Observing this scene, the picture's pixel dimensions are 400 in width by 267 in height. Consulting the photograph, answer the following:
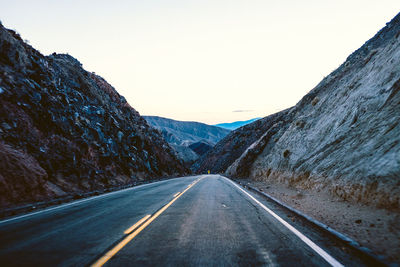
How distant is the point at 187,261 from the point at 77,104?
2611cm

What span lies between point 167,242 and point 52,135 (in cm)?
1732

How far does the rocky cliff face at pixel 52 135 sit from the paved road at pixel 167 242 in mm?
6471

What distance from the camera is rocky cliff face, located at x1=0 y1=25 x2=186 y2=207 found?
12711 millimetres

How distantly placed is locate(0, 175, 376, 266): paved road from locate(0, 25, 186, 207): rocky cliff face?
21.2 ft

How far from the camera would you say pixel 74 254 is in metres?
4.26

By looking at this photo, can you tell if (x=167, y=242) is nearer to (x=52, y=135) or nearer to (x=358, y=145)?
(x=358, y=145)

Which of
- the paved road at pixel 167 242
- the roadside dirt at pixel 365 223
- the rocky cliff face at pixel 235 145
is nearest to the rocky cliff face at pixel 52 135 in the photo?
the paved road at pixel 167 242

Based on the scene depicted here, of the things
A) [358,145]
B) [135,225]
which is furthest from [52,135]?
[358,145]

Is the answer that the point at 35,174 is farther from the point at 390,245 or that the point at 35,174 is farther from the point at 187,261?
the point at 390,245

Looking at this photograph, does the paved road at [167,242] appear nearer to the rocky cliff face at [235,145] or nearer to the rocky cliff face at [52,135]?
the rocky cliff face at [52,135]

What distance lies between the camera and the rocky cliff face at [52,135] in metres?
12.7

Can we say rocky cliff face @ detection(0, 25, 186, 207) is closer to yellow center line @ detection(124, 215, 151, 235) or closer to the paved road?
the paved road

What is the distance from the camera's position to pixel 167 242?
4.92 metres

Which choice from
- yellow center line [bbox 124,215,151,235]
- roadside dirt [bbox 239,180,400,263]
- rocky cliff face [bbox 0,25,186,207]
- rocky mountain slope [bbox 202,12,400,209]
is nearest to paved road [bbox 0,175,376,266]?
yellow center line [bbox 124,215,151,235]
